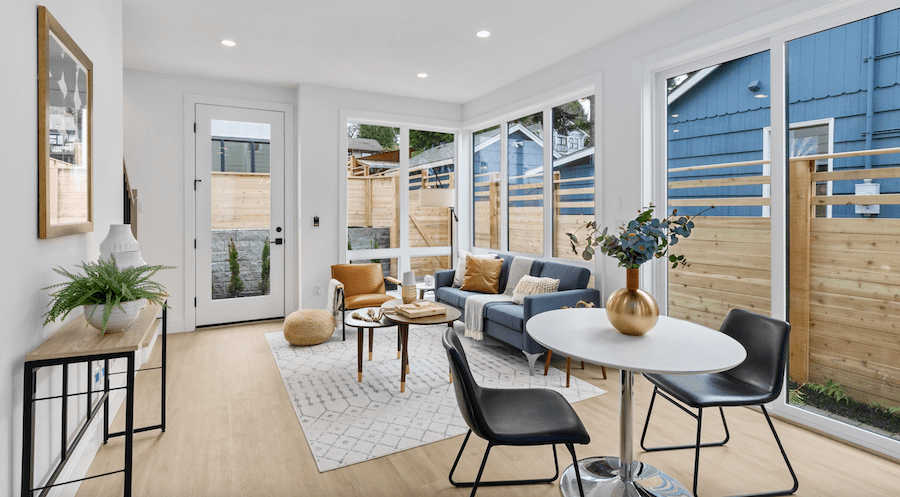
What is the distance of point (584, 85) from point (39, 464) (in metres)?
4.28

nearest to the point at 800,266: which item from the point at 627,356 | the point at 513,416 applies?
the point at 627,356

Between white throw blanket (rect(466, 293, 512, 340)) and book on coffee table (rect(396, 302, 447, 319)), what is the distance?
2.70 feet

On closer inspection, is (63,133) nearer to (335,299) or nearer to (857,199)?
(335,299)

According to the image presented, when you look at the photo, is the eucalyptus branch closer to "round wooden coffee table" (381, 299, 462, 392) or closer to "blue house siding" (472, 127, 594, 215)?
"round wooden coffee table" (381, 299, 462, 392)

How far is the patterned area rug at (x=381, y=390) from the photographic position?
8.32 feet

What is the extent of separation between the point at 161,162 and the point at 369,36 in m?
2.68

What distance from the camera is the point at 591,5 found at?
10.6 feet

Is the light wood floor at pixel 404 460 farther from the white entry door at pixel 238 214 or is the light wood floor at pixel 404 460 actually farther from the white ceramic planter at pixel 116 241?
the white entry door at pixel 238 214

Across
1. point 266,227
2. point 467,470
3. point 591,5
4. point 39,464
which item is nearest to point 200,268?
point 266,227

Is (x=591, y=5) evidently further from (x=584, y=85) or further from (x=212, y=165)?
(x=212, y=165)

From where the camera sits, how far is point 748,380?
7.18 feet

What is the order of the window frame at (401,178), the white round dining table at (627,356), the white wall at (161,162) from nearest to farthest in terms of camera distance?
the white round dining table at (627,356)
the white wall at (161,162)
the window frame at (401,178)

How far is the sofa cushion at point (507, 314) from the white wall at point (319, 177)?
211 cm

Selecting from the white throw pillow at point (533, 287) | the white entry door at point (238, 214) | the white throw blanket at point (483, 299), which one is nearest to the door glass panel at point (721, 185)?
the white throw pillow at point (533, 287)
